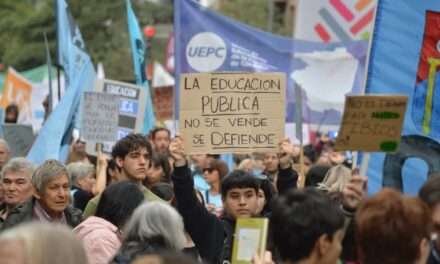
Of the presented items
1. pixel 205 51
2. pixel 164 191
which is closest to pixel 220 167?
pixel 164 191

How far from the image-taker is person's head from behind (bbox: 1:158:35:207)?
9773 millimetres

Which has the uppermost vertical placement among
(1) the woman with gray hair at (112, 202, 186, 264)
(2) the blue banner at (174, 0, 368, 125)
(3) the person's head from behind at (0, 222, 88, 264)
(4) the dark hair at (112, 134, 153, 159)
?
(2) the blue banner at (174, 0, 368, 125)

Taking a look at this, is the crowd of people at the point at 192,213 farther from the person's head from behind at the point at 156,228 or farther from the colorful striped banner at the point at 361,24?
the colorful striped banner at the point at 361,24

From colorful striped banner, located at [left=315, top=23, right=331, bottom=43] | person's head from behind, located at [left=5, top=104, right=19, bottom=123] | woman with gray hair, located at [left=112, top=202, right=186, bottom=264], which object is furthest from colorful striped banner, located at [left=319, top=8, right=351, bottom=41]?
woman with gray hair, located at [left=112, top=202, right=186, bottom=264]

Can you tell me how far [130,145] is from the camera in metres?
9.88

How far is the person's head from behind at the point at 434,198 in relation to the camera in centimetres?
585

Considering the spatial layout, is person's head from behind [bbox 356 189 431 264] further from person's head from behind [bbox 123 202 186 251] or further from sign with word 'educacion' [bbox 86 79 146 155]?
→ sign with word 'educacion' [bbox 86 79 146 155]

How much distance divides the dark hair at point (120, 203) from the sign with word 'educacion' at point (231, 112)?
1362 millimetres

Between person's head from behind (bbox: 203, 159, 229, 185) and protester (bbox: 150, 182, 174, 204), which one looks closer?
protester (bbox: 150, 182, 174, 204)

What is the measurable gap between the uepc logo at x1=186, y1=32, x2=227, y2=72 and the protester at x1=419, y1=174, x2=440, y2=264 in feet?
32.5

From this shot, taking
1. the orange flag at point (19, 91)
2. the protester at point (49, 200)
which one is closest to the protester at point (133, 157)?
the protester at point (49, 200)

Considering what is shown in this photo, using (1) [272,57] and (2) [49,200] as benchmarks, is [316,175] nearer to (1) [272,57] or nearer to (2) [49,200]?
(2) [49,200]

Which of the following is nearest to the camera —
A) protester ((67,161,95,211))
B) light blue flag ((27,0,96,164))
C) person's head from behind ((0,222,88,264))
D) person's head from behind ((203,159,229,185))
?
person's head from behind ((0,222,88,264))

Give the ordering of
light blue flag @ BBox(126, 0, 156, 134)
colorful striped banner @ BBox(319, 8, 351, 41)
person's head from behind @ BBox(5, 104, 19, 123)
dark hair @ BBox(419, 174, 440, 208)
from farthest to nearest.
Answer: colorful striped banner @ BBox(319, 8, 351, 41) < person's head from behind @ BBox(5, 104, 19, 123) < light blue flag @ BBox(126, 0, 156, 134) < dark hair @ BBox(419, 174, 440, 208)
